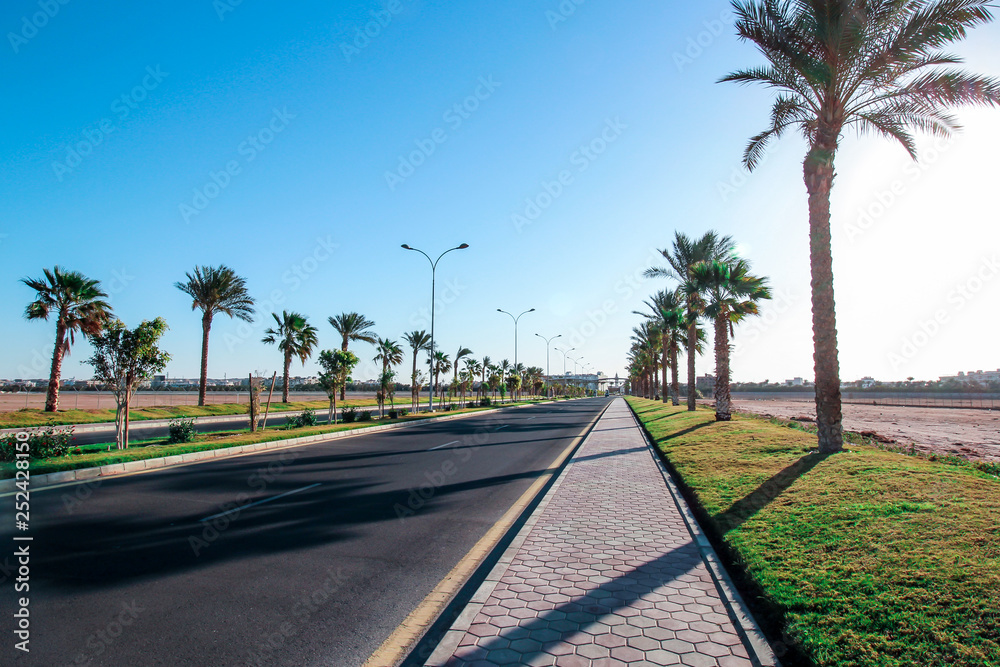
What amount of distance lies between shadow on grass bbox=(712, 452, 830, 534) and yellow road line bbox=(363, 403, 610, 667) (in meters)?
2.85

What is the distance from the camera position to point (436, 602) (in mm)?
4660

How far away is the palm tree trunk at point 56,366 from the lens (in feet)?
96.0

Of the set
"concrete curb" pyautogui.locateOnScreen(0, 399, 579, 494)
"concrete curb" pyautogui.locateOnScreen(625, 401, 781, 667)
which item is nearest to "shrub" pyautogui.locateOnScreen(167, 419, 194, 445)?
"concrete curb" pyautogui.locateOnScreen(0, 399, 579, 494)

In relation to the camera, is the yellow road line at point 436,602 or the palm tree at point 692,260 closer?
the yellow road line at point 436,602

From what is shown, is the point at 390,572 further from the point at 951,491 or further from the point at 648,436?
the point at 648,436

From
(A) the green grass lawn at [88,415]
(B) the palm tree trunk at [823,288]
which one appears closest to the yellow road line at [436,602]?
(B) the palm tree trunk at [823,288]

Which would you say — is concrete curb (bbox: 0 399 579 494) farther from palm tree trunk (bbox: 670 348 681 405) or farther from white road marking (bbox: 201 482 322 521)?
palm tree trunk (bbox: 670 348 681 405)

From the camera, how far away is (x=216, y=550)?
5973mm

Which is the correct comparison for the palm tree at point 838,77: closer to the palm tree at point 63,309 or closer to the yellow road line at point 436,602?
the yellow road line at point 436,602

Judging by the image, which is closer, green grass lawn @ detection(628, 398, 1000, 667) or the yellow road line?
green grass lawn @ detection(628, 398, 1000, 667)

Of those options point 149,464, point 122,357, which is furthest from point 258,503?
point 122,357

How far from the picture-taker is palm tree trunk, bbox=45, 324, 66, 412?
29.3 m

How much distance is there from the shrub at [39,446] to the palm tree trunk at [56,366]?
21010 millimetres

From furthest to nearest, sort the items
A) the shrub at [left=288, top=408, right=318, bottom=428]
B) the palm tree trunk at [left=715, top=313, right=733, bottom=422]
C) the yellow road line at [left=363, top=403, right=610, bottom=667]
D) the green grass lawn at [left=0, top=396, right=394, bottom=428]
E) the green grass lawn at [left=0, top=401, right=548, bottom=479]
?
the green grass lawn at [left=0, top=396, right=394, bottom=428]
the shrub at [left=288, top=408, right=318, bottom=428]
the palm tree trunk at [left=715, top=313, right=733, bottom=422]
the green grass lawn at [left=0, top=401, right=548, bottom=479]
the yellow road line at [left=363, top=403, right=610, bottom=667]
